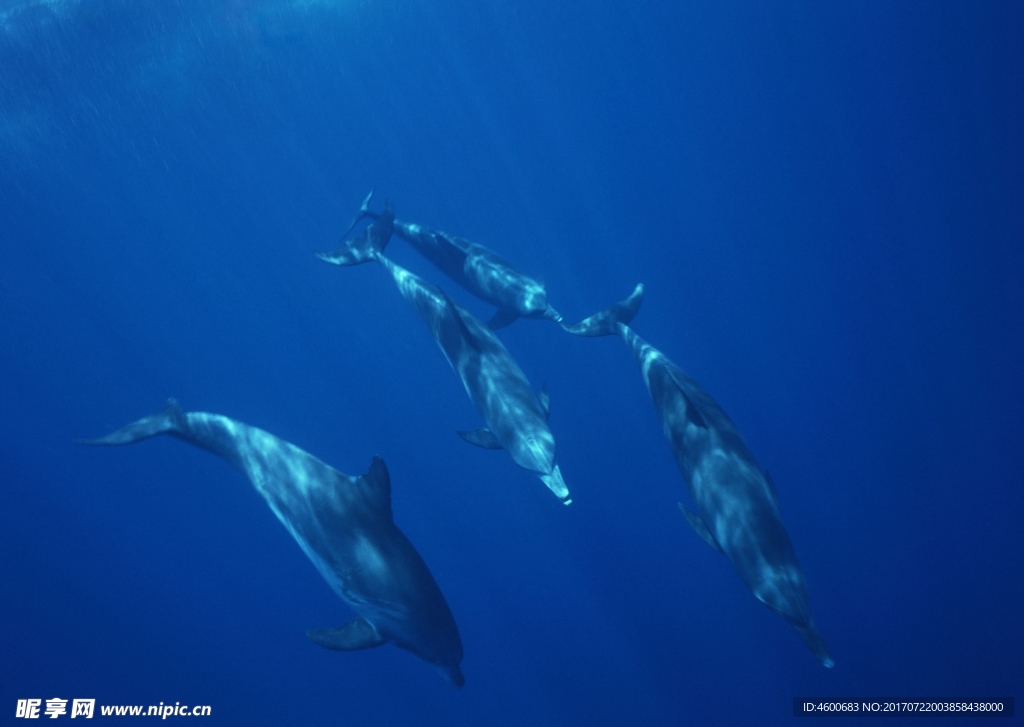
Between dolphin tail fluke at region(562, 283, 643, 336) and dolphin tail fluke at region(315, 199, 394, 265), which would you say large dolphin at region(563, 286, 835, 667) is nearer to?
dolphin tail fluke at region(562, 283, 643, 336)

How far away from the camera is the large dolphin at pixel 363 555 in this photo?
5773 millimetres

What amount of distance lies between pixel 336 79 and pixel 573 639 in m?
27.5

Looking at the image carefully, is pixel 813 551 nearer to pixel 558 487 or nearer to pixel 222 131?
pixel 558 487

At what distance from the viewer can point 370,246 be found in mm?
12289

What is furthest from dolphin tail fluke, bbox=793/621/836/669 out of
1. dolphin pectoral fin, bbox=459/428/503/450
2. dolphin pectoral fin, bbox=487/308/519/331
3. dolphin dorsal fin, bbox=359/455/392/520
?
dolphin pectoral fin, bbox=487/308/519/331

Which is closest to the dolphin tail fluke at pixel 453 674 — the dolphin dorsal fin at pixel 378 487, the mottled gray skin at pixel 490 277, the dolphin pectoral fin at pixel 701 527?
the dolphin dorsal fin at pixel 378 487

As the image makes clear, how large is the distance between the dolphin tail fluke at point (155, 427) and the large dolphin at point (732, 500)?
19.8 feet

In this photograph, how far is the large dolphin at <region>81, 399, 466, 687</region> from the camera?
18.9 ft

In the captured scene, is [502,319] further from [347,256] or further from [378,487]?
[378,487]

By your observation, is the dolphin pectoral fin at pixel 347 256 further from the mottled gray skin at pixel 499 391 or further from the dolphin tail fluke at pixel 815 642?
the dolphin tail fluke at pixel 815 642

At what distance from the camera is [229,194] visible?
29.6 metres

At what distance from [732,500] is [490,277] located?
6.03m

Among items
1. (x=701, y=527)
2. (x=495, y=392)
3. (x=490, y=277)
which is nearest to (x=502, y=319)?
(x=490, y=277)

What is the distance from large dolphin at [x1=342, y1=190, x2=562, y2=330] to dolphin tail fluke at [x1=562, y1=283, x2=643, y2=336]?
31.6 inches
